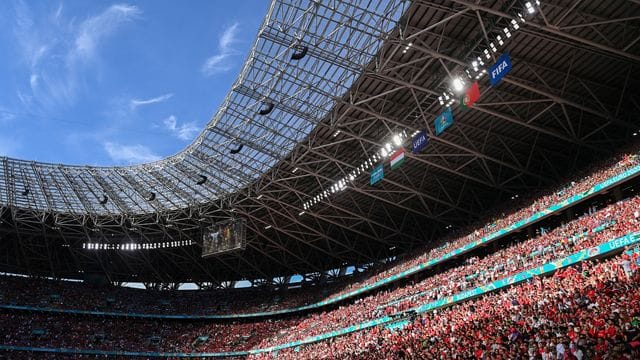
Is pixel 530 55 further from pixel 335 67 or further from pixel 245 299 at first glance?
pixel 245 299

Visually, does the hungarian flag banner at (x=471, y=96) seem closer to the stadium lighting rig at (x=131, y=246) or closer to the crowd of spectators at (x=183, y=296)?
the crowd of spectators at (x=183, y=296)

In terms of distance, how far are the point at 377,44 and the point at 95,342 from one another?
3953 centimetres

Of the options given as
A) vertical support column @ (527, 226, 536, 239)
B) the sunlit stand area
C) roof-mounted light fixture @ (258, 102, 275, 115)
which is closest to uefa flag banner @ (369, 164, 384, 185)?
the sunlit stand area

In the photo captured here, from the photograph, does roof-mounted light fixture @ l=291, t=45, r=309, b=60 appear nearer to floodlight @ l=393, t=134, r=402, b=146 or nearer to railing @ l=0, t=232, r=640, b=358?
floodlight @ l=393, t=134, r=402, b=146

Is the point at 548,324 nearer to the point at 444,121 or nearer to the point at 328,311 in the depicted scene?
the point at 444,121

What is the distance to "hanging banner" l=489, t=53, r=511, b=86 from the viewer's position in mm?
21609

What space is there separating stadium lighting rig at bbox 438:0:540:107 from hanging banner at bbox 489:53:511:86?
1443 millimetres

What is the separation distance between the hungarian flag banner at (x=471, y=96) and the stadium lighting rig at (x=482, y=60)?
1.79 feet

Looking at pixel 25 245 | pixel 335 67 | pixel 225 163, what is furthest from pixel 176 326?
pixel 335 67

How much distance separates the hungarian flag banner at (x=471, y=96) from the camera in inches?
931

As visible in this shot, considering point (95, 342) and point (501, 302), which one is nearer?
point (501, 302)

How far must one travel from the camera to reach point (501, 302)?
23547 mm

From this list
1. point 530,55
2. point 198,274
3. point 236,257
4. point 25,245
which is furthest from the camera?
point 198,274

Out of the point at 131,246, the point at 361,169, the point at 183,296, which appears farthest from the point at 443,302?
the point at 183,296
